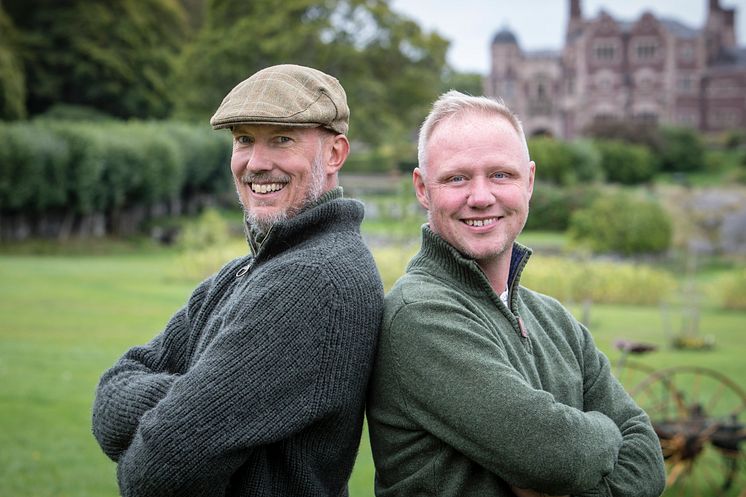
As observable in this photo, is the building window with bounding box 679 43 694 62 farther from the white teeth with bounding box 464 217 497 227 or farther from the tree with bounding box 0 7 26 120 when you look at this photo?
the white teeth with bounding box 464 217 497 227

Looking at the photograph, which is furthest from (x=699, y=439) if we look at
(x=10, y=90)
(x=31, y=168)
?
(x=10, y=90)

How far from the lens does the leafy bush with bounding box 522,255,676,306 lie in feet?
56.5

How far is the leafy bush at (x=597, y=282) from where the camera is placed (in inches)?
678

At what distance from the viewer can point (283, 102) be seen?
8.14ft

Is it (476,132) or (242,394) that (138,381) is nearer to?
(242,394)

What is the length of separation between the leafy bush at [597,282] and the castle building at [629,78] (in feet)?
119

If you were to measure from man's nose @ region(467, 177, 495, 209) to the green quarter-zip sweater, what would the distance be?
14 cm

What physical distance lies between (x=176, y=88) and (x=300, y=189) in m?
41.1

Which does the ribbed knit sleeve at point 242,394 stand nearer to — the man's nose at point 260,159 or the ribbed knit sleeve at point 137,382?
the ribbed knit sleeve at point 137,382

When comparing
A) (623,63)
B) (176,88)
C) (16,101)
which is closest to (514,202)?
(16,101)

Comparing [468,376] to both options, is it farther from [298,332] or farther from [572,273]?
[572,273]

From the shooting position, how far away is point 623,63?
5550cm

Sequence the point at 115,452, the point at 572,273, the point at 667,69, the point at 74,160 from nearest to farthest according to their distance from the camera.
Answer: the point at 115,452 → the point at 572,273 → the point at 74,160 → the point at 667,69

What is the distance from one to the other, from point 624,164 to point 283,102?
43.1m
